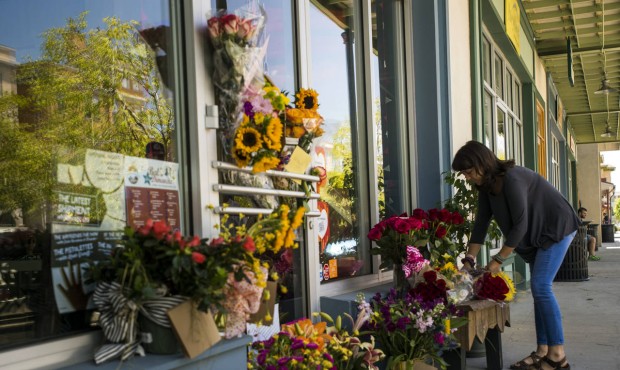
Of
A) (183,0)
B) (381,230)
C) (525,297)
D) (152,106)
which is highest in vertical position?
(183,0)

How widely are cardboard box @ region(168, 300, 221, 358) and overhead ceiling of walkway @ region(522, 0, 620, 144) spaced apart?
26.5 feet

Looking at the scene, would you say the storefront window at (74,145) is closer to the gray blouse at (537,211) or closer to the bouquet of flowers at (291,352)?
the bouquet of flowers at (291,352)

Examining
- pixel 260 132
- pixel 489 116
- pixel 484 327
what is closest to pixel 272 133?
pixel 260 132

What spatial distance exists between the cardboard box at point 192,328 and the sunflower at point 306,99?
130cm

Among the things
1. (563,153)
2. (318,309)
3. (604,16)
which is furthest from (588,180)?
(318,309)

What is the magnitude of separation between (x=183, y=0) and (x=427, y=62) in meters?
2.55

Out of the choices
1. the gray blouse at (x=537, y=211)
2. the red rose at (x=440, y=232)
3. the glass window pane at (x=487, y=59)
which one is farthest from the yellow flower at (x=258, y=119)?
the glass window pane at (x=487, y=59)

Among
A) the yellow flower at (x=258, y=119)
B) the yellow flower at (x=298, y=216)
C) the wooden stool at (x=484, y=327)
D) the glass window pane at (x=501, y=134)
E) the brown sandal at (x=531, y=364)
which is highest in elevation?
Answer: the glass window pane at (x=501, y=134)

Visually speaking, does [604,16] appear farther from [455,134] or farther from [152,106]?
[152,106]

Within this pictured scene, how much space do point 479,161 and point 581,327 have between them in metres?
2.76

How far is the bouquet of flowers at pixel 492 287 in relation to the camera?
3.60 m

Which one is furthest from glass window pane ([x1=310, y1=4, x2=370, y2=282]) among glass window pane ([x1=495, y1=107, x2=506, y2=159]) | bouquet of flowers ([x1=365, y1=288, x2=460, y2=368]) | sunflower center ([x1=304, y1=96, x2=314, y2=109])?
glass window pane ([x1=495, y1=107, x2=506, y2=159])

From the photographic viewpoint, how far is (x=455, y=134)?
16.1 ft

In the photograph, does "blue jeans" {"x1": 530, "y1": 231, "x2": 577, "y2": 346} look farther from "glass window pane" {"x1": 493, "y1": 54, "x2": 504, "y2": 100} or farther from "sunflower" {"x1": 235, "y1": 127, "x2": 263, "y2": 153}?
"glass window pane" {"x1": 493, "y1": 54, "x2": 504, "y2": 100}
